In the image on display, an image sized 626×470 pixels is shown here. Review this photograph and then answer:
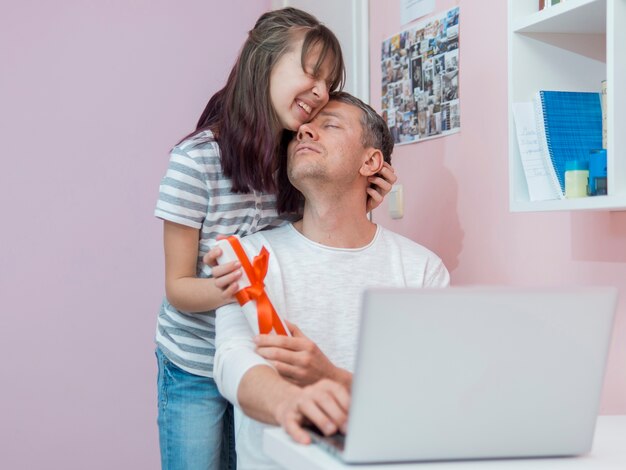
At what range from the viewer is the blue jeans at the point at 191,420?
6.01ft

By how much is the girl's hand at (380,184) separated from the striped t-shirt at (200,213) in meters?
0.19

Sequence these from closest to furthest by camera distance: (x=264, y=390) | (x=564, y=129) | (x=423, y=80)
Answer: (x=264, y=390), (x=564, y=129), (x=423, y=80)

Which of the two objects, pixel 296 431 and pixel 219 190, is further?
pixel 219 190

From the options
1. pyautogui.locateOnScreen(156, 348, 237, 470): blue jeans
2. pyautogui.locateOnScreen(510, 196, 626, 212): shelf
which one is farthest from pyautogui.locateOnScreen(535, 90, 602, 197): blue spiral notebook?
pyautogui.locateOnScreen(156, 348, 237, 470): blue jeans

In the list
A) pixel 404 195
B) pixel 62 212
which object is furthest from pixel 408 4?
pixel 62 212

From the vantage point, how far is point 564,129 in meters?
1.45

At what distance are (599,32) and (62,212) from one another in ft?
6.48

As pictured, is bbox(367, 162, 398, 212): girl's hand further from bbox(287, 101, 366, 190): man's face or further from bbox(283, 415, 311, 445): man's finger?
bbox(283, 415, 311, 445): man's finger

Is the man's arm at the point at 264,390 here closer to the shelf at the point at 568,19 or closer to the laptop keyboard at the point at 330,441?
the laptop keyboard at the point at 330,441

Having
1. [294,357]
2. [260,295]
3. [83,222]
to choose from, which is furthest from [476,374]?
[83,222]

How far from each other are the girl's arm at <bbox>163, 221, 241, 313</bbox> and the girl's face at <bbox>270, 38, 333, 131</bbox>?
30 cm

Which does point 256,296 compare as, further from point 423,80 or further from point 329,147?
point 423,80

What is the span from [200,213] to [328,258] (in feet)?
0.90

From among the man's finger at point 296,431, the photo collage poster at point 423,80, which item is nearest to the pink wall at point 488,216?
the photo collage poster at point 423,80
